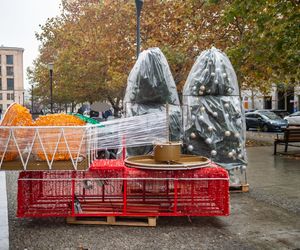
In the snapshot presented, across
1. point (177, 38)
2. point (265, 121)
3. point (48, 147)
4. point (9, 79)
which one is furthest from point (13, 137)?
point (9, 79)

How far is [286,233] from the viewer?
228 inches

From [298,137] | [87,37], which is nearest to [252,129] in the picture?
[87,37]

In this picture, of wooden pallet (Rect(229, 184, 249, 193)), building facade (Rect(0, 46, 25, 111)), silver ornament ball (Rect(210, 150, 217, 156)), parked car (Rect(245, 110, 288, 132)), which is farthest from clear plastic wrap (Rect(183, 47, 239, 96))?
building facade (Rect(0, 46, 25, 111))

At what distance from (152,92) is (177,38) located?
39.5 feet

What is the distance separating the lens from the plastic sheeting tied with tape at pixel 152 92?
870 centimetres

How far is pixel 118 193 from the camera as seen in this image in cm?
673

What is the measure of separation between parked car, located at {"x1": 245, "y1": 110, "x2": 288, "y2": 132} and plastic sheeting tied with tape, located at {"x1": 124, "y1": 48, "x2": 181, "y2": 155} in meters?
21.3

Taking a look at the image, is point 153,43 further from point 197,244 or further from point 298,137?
point 197,244

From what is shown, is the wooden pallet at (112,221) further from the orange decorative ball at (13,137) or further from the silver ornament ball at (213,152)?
the silver ornament ball at (213,152)

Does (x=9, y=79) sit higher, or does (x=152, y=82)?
(x=9, y=79)

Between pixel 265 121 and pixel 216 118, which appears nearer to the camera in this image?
pixel 216 118

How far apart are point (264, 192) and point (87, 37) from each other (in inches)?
825

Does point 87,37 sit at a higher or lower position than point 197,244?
higher

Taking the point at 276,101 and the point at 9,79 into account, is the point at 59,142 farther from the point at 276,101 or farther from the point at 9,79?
the point at 9,79
